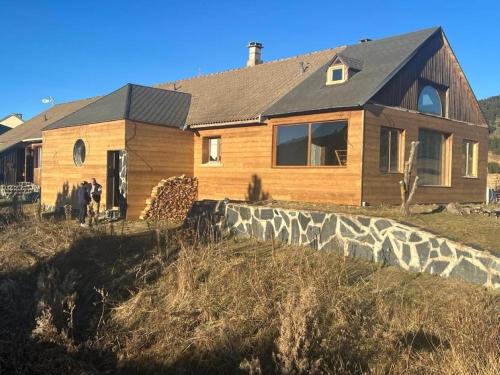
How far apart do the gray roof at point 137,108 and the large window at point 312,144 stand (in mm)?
4544

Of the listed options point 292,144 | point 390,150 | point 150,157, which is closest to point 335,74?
point 292,144

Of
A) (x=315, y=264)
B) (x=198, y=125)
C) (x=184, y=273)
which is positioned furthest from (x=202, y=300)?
(x=198, y=125)

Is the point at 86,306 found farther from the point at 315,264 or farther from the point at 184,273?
the point at 315,264

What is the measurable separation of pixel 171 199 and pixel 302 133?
17.7ft

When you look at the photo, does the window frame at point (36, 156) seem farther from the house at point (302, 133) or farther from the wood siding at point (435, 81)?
the wood siding at point (435, 81)

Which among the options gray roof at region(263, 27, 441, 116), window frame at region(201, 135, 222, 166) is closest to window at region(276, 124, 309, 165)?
gray roof at region(263, 27, 441, 116)

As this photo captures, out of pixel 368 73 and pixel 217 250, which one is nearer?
pixel 217 250

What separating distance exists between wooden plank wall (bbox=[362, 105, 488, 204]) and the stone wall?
12.5 feet

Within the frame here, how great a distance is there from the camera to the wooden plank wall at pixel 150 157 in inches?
687

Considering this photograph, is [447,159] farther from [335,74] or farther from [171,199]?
[171,199]

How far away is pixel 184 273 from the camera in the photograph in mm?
8375

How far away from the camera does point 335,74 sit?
656 inches

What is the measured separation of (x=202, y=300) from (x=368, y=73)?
10967 millimetres

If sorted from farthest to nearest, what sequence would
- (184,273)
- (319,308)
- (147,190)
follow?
(147,190)
(184,273)
(319,308)
